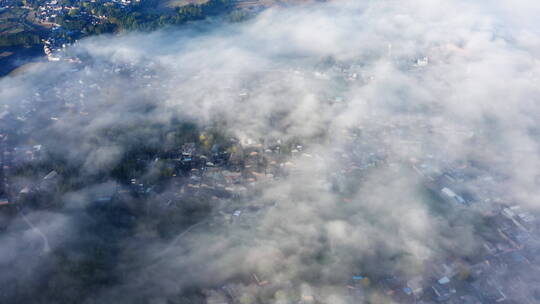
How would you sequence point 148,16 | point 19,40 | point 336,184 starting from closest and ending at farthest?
point 336,184 < point 19,40 < point 148,16

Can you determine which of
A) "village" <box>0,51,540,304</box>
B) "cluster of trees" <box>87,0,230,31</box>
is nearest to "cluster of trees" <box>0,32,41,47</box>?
"cluster of trees" <box>87,0,230,31</box>

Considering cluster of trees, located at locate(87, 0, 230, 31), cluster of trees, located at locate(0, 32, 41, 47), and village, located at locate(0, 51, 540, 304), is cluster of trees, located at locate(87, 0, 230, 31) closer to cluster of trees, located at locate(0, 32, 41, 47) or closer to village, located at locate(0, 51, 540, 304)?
cluster of trees, located at locate(0, 32, 41, 47)

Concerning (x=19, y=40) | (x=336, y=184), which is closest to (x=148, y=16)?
(x=19, y=40)

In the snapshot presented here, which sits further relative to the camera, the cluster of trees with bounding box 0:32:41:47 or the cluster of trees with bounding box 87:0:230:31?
the cluster of trees with bounding box 87:0:230:31

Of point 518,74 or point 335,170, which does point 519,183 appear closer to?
point 335,170

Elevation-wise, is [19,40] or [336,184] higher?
[19,40]

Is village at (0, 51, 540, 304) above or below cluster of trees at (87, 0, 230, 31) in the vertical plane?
below

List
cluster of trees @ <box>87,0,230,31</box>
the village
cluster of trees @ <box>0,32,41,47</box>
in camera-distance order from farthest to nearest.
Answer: cluster of trees @ <box>87,0,230,31</box>, cluster of trees @ <box>0,32,41,47</box>, the village

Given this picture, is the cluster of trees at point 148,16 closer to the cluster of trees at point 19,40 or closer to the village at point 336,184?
the cluster of trees at point 19,40

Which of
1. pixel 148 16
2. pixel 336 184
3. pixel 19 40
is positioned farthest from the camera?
pixel 148 16

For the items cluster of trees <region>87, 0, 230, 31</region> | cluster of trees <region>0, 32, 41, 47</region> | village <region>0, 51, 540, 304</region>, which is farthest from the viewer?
cluster of trees <region>87, 0, 230, 31</region>

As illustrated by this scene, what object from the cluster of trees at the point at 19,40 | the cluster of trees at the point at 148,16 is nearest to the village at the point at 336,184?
the cluster of trees at the point at 19,40

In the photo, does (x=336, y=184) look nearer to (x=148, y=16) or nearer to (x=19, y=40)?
(x=19, y=40)
